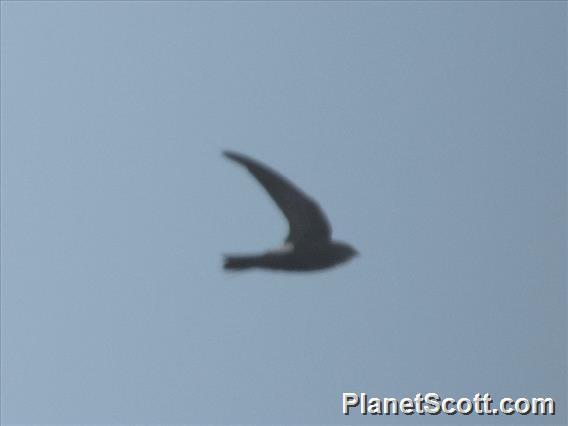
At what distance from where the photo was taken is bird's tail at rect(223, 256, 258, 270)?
461 inches

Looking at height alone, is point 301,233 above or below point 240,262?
above

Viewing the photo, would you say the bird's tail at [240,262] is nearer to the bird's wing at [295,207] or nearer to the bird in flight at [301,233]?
the bird in flight at [301,233]

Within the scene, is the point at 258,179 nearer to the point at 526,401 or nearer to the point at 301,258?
the point at 301,258

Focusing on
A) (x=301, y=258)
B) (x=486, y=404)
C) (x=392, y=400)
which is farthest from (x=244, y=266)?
(x=486, y=404)

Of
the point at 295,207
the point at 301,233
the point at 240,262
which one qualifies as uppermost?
the point at 295,207

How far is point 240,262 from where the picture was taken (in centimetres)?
1181

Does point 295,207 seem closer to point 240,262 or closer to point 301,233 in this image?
point 301,233

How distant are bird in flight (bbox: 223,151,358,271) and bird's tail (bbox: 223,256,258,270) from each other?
430 mm

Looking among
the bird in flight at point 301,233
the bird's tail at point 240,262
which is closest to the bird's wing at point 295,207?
the bird in flight at point 301,233

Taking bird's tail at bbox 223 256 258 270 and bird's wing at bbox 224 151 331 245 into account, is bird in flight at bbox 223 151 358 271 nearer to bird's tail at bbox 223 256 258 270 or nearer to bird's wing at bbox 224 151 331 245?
bird's wing at bbox 224 151 331 245

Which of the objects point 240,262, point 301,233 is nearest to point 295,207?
point 301,233

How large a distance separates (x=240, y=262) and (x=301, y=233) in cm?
114

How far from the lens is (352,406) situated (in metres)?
14.9

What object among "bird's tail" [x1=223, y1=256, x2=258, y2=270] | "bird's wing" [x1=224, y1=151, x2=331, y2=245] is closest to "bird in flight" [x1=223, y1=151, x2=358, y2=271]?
"bird's wing" [x1=224, y1=151, x2=331, y2=245]
